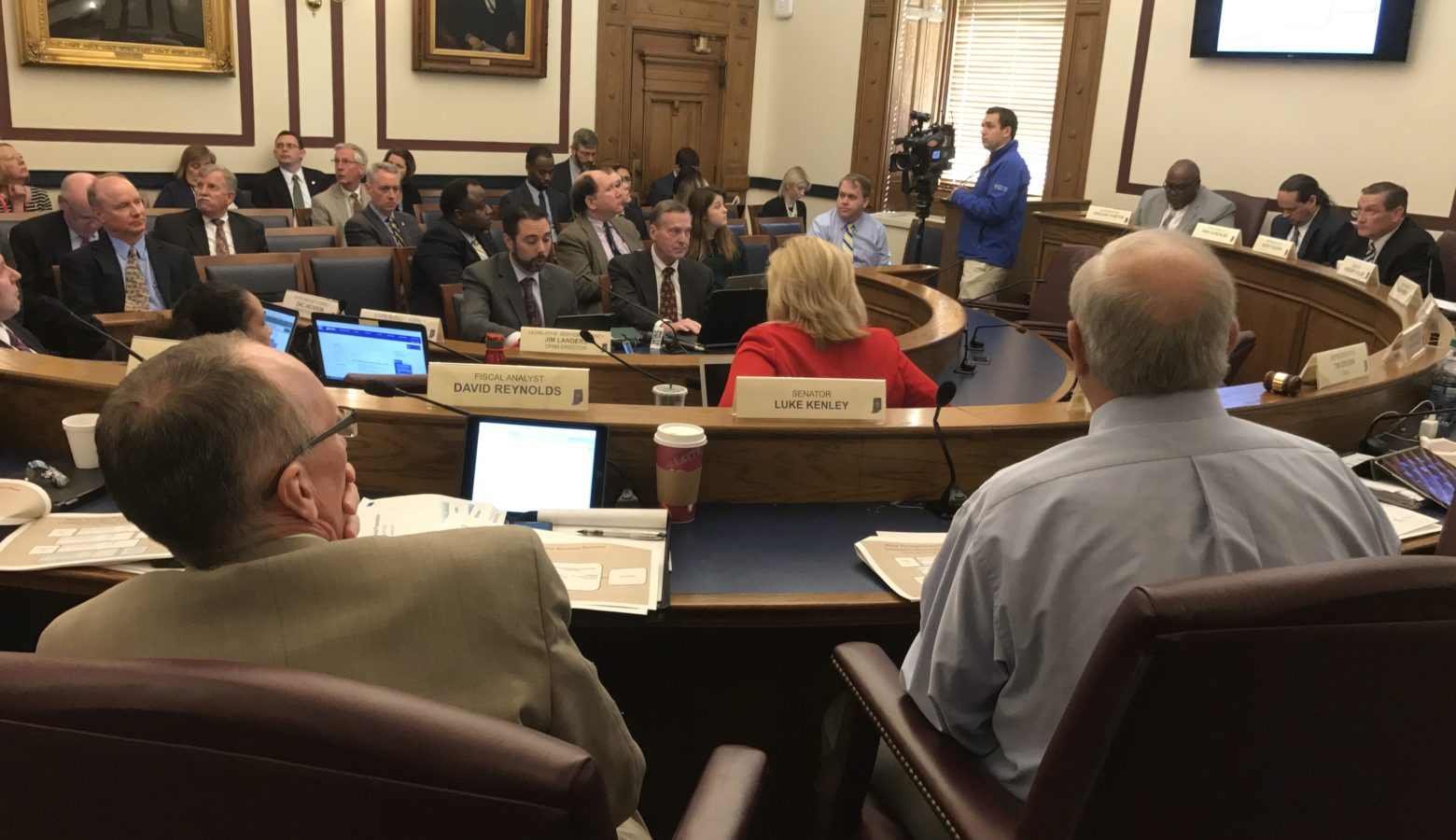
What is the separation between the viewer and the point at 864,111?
31.8 ft

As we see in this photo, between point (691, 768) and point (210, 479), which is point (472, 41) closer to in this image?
point (691, 768)

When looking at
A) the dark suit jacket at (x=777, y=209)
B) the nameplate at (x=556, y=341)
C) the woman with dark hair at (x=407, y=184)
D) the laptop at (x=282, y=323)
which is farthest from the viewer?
the dark suit jacket at (x=777, y=209)

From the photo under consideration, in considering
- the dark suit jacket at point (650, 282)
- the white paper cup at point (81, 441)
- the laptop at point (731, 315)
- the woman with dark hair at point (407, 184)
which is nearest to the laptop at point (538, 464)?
the white paper cup at point (81, 441)

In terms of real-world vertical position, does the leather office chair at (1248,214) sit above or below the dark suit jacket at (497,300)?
above

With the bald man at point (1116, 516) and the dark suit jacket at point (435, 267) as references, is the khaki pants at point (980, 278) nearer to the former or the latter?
the dark suit jacket at point (435, 267)

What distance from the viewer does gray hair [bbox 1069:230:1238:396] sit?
1385mm

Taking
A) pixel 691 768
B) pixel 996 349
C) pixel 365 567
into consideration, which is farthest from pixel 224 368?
pixel 996 349

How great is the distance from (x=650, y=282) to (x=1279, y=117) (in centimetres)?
454

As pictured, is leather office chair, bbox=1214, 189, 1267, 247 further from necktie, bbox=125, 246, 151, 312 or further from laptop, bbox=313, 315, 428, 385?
necktie, bbox=125, 246, 151, 312

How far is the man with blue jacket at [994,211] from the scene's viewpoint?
6898 millimetres

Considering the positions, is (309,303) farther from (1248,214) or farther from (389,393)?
(1248,214)

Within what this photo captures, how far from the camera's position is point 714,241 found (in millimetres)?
5527

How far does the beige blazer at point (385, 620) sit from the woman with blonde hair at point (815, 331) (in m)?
1.64

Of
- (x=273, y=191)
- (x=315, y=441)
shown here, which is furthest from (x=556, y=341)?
(x=273, y=191)
